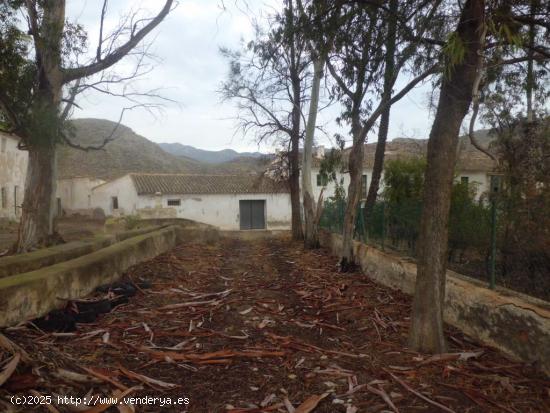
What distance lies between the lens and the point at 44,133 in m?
10.5

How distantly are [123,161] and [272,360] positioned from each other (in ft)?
221

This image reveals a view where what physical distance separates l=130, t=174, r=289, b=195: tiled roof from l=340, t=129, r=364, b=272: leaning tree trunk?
25.9 metres

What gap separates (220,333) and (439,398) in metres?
2.77

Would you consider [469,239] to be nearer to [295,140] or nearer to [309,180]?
[309,180]

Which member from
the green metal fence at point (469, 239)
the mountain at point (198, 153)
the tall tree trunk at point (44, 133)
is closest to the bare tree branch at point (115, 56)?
the tall tree trunk at point (44, 133)

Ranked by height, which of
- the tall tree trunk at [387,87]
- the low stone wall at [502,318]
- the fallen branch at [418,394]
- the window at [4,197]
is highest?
the tall tree trunk at [387,87]

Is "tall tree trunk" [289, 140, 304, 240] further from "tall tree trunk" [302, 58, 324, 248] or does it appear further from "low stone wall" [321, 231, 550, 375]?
"low stone wall" [321, 231, 550, 375]

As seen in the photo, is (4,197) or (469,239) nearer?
(469,239)

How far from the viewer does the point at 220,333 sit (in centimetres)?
→ 577

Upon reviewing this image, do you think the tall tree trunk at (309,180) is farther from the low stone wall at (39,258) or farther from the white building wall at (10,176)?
the white building wall at (10,176)

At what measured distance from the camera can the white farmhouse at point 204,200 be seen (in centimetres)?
3644

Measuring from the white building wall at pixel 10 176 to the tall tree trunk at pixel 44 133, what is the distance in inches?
829

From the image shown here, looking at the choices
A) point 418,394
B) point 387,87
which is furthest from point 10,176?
point 418,394

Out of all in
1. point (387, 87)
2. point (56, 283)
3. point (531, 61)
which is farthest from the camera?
point (531, 61)
